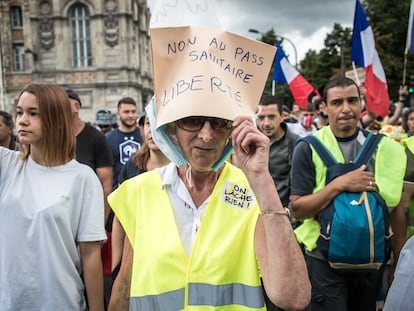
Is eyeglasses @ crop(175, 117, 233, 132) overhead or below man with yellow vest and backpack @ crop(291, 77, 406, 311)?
overhead

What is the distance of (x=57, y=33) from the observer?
1195 inches

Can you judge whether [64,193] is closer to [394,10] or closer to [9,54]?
[9,54]

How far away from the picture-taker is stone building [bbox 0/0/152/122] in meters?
29.9

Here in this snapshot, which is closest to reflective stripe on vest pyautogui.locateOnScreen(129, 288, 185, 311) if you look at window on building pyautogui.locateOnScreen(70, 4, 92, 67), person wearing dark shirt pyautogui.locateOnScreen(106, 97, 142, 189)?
person wearing dark shirt pyautogui.locateOnScreen(106, 97, 142, 189)

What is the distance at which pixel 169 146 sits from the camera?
1.62 meters

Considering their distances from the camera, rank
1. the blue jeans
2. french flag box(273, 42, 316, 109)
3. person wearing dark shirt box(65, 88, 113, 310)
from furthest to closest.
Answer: french flag box(273, 42, 316, 109), person wearing dark shirt box(65, 88, 113, 310), the blue jeans

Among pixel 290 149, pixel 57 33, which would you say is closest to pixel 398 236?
pixel 290 149

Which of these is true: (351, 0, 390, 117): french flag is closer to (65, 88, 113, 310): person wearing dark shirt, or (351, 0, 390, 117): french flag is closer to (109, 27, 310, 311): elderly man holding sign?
(65, 88, 113, 310): person wearing dark shirt

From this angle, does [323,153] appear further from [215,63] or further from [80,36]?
[80,36]

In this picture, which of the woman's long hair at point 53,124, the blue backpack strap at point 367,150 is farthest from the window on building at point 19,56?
the blue backpack strap at point 367,150

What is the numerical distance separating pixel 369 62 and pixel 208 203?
16.9 ft

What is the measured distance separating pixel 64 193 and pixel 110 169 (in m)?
2.00

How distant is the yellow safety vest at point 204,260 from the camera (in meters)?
1.50

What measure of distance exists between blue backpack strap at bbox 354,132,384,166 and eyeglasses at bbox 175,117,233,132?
1481 millimetres
